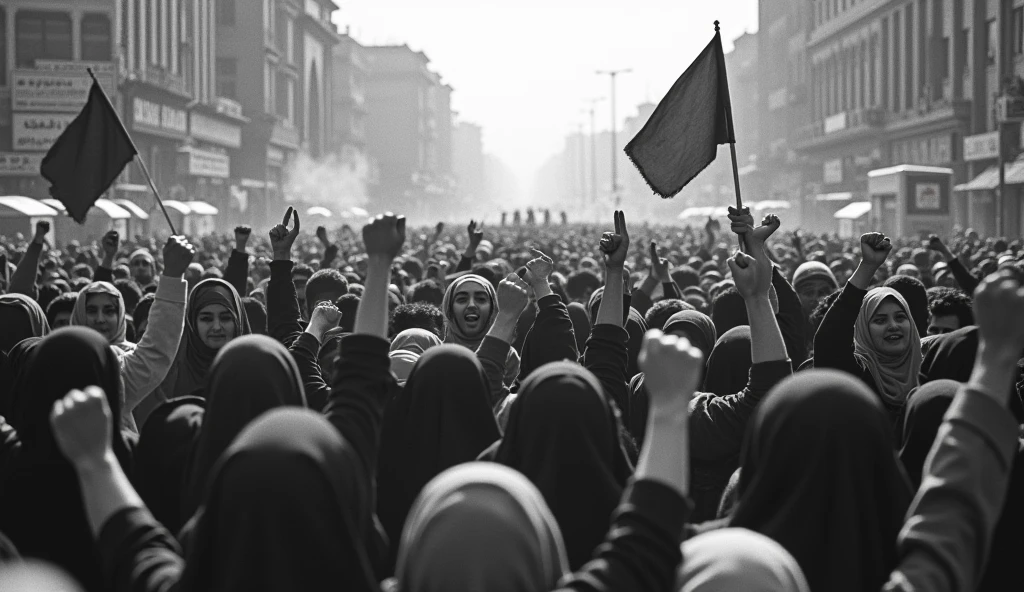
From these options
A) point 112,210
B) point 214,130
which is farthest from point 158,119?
point 112,210

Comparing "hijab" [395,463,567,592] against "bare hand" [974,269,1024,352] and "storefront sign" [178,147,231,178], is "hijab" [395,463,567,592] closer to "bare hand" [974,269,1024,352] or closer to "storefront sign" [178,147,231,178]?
"bare hand" [974,269,1024,352]

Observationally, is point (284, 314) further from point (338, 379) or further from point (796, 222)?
point (796, 222)

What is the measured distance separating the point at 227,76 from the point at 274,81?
228 inches

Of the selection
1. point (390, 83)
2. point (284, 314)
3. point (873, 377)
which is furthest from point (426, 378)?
point (390, 83)

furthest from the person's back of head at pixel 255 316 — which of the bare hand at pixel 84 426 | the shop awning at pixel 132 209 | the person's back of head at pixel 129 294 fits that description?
the shop awning at pixel 132 209

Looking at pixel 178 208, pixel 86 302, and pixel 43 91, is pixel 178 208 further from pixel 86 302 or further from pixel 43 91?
pixel 86 302

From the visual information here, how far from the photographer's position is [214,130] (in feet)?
200

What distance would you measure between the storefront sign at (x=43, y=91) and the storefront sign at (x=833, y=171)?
3921 centimetres

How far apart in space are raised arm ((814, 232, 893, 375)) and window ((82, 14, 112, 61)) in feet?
141

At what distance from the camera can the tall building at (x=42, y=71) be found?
4094cm

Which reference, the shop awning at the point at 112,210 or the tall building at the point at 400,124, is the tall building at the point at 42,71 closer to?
the shop awning at the point at 112,210

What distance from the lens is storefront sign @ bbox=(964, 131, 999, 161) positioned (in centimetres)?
4100

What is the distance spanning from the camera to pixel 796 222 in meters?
77.5

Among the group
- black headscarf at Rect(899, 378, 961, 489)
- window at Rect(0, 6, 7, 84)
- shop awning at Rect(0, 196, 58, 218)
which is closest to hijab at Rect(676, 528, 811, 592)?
black headscarf at Rect(899, 378, 961, 489)
